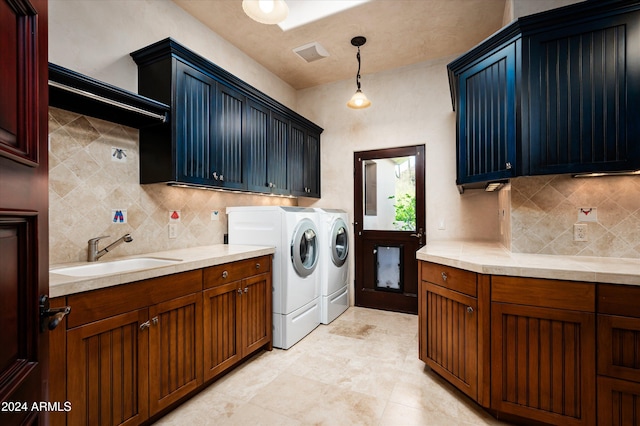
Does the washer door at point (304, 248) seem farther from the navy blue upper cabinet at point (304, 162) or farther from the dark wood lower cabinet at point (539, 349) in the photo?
the dark wood lower cabinet at point (539, 349)

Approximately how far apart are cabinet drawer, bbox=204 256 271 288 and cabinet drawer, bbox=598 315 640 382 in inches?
84.9

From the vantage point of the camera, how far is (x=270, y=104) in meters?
3.23

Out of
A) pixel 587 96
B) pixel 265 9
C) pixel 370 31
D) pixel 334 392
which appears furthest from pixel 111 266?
pixel 587 96

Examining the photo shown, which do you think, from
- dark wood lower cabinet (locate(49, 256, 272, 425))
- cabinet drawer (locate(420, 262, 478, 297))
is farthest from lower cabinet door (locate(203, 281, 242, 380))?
cabinet drawer (locate(420, 262, 478, 297))

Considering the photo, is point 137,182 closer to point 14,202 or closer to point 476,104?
point 14,202

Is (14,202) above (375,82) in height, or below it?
below

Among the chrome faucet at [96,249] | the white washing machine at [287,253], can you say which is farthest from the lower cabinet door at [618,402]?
the chrome faucet at [96,249]

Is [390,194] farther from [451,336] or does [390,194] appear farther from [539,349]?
[539,349]

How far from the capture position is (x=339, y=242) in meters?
3.71

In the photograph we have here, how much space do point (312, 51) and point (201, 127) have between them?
1682 mm

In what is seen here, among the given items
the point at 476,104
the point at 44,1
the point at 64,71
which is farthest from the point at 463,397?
the point at 64,71

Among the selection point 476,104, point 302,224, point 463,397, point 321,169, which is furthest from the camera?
point 321,169

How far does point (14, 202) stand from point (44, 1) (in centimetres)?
56

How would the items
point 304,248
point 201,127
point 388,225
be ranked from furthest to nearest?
point 388,225, point 304,248, point 201,127
